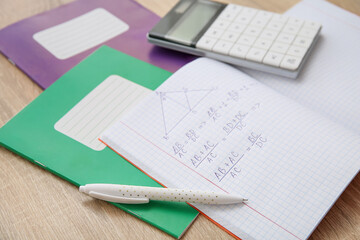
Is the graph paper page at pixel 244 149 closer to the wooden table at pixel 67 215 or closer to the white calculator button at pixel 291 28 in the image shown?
the wooden table at pixel 67 215

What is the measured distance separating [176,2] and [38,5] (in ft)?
1.06

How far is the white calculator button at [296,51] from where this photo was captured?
600mm

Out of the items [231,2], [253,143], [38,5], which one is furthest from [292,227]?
[38,5]

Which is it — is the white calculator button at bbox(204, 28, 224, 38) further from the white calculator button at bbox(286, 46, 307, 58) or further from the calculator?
the white calculator button at bbox(286, 46, 307, 58)

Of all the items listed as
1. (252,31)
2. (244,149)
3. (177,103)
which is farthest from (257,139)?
(252,31)

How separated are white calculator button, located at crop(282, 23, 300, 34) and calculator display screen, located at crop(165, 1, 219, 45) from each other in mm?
143

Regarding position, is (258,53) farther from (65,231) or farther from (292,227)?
(65,231)

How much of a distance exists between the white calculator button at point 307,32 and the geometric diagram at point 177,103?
0.70 ft

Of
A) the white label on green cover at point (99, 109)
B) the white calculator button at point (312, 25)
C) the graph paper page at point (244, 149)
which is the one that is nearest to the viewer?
the graph paper page at point (244, 149)

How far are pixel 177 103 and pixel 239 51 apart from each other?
15cm

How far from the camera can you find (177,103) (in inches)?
22.0

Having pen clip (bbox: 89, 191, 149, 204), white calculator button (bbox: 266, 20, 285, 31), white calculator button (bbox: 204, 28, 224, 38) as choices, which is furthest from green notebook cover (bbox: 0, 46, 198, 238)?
white calculator button (bbox: 266, 20, 285, 31)

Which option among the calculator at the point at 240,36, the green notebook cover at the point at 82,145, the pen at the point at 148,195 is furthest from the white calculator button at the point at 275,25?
the pen at the point at 148,195

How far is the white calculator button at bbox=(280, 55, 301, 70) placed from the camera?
583 mm
